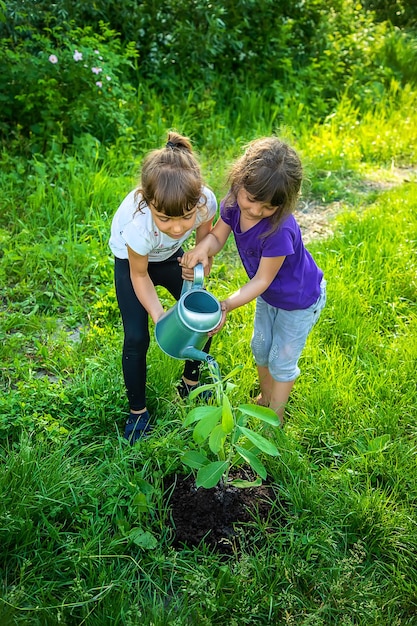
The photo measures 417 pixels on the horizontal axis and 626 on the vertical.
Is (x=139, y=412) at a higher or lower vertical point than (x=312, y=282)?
lower

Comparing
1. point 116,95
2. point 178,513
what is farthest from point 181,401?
point 116,95

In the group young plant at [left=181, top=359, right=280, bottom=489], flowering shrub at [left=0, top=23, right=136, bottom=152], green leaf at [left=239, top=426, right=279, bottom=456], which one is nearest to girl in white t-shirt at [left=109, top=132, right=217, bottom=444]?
young plant at [left=181, top=359, right=280, bottom=489]

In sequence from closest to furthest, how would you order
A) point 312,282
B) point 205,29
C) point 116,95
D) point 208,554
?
point 208,554
point 312,282
point 116,95
point 205,29

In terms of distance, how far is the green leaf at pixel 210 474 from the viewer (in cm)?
195

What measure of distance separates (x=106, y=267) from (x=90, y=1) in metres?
2.14

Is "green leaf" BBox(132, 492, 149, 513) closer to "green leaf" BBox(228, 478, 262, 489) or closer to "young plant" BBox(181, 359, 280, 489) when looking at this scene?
"young plant" BBox(181, 359, 280, 489)

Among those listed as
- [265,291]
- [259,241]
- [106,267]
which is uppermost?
[259,241]

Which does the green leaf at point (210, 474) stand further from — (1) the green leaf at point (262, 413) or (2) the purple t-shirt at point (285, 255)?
(2) the purple t-shirt at point (285, 255)

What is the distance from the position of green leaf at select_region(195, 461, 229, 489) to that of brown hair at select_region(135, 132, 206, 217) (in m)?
0.76

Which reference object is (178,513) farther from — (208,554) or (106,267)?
(106,267)

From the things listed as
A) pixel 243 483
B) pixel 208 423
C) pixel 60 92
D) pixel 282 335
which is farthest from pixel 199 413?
pixel 60 92

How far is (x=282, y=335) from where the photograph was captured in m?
2.39

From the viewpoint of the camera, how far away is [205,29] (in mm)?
4746

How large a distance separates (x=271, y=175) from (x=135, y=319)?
0.72 meters
